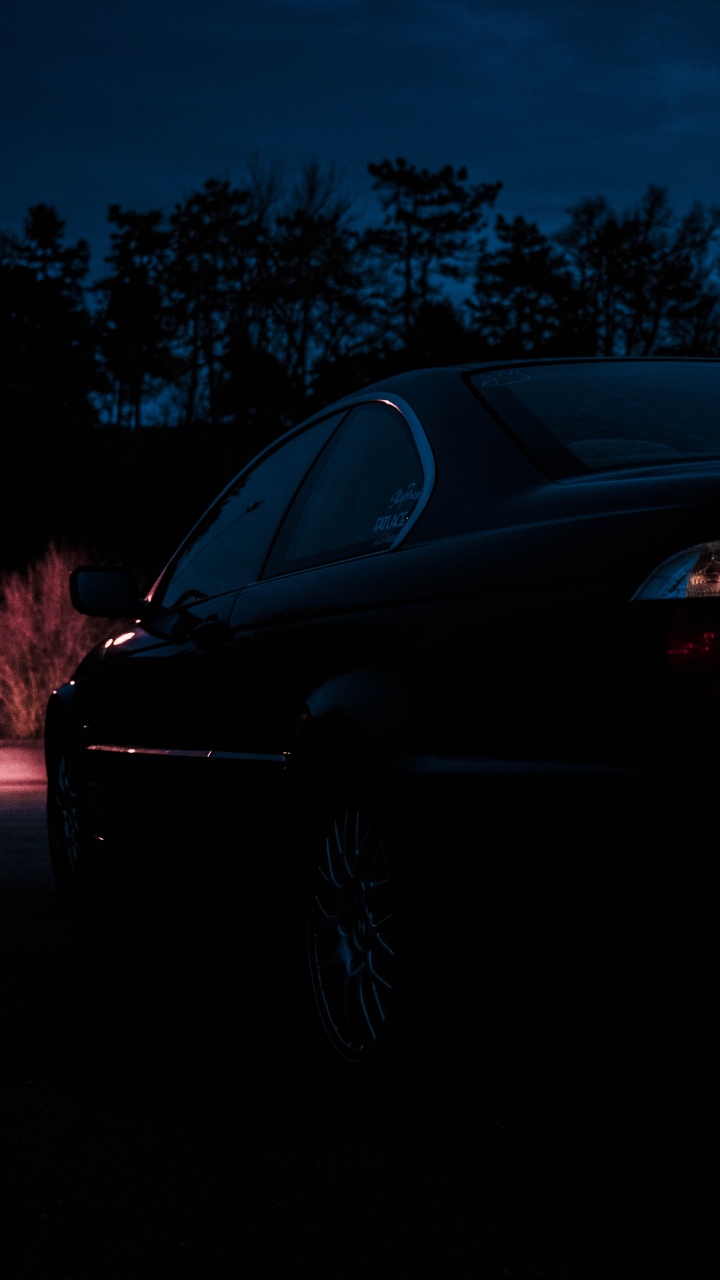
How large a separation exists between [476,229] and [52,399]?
586 inches

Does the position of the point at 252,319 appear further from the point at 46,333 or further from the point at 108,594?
the point at 108,594

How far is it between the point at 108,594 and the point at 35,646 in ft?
30.7

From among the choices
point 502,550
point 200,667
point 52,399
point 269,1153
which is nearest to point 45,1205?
point 269,1153

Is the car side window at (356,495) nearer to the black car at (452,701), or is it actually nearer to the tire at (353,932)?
the black car at (452,701)

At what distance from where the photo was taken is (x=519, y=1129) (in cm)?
335

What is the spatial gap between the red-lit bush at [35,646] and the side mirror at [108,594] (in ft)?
28.8

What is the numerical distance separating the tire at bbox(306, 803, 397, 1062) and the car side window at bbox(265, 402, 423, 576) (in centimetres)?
67

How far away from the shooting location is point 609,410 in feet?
11.9

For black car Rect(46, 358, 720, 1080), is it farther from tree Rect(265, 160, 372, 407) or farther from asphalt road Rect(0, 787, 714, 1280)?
tree Rect(265, 160, 372, 407)

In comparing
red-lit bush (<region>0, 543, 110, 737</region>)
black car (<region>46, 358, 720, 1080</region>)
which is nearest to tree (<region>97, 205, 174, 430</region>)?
red-lit bush (<region>0, 543, 110, 737</region>)

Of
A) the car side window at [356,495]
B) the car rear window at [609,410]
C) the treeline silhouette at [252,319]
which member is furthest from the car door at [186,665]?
the treeline silhouette at [252,319]

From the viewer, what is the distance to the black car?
264cm

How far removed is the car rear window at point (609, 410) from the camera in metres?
3.34

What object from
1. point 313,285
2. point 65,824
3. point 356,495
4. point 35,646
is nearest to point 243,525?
point 356,495
